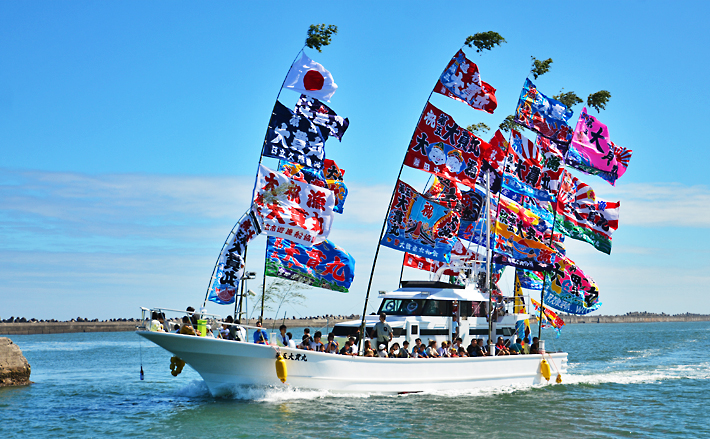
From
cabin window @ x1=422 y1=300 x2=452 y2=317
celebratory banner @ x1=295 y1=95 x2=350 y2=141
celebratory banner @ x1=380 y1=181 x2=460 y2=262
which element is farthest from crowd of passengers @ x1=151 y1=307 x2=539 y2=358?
celebratory banner @ x1=295 y1=95 x2=350 y2=141

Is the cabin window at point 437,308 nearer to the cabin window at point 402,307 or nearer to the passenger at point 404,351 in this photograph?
the cabin window at point 402,307

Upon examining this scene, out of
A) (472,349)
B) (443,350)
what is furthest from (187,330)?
(472,349)

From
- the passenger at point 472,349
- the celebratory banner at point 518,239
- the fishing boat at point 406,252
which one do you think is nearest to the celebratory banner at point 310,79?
the fishing boat at point 406,252

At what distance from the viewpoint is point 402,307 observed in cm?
2656

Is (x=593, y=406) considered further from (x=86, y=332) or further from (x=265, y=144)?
(x=86, y=332)

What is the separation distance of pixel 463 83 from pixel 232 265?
423 inches

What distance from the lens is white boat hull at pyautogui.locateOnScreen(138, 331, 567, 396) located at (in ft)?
67.6

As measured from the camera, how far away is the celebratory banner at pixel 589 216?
3259 cm

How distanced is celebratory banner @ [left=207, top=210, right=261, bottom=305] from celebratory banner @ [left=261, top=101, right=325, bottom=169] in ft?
8.65

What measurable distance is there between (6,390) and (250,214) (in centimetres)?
1569

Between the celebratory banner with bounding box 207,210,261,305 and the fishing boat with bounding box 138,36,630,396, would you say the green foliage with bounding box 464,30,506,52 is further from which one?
the celebratory banner with bounding box 207,210,261,305

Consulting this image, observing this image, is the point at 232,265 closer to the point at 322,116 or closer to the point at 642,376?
the point at 322,116

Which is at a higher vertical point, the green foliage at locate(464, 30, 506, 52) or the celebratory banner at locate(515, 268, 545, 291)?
the green foliage at locate(464, 30, 506, 52)

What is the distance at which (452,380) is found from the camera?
954 inches
